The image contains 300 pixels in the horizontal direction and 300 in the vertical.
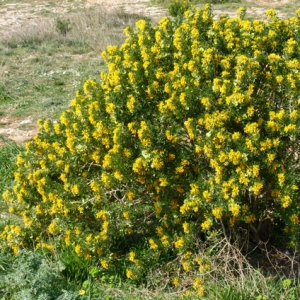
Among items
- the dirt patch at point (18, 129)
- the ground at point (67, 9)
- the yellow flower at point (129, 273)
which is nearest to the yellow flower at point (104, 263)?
the yellow flower at point (129, 273)

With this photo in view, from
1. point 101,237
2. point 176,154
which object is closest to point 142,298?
point 101,237

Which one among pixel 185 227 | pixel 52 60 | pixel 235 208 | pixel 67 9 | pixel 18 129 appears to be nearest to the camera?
pixel 235 208

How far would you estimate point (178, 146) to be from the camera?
3424 millimetres

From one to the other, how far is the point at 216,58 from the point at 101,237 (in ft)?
4.75

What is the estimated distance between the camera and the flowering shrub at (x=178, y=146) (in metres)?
3.11

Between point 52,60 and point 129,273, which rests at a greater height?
point 129,273

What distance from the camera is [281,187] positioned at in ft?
10.2

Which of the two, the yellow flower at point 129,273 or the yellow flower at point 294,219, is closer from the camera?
the yellow flower at point 294,219

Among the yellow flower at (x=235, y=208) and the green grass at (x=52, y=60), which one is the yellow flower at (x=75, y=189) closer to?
the yellow flower at (x=235, y=208)

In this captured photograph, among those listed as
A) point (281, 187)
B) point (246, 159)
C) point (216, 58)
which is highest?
point (216, 58)

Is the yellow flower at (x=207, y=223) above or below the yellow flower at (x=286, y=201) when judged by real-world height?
below

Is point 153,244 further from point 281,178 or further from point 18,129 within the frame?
point 18,129

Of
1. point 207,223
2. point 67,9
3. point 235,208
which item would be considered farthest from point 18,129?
point 67,9

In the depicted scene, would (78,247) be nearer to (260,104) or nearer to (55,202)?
(55,202)
